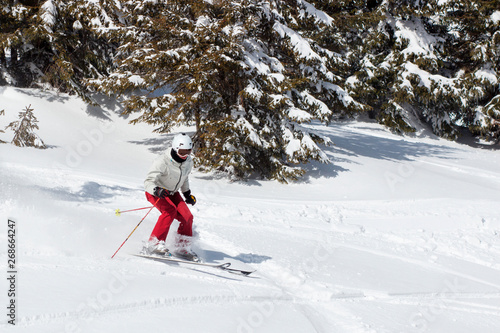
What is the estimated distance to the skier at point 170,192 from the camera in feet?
19.8

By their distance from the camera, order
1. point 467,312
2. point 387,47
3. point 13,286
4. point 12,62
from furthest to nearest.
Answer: point 387,47, point 12,62, point 467,312, point 13,286

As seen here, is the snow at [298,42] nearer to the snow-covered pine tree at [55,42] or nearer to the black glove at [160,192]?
the snow-covered pine tree at [55,42]

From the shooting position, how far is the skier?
19.8 feet

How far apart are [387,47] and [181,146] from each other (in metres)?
21.7

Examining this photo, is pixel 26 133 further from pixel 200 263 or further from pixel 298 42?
pixel 200 263

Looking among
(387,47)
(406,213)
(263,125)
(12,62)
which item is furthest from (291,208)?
(387,47)

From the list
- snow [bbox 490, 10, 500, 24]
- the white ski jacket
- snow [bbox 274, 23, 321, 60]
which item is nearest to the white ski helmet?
the white ski jacket

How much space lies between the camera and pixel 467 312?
5.99m

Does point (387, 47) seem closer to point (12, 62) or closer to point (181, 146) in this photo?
point (12, 62)

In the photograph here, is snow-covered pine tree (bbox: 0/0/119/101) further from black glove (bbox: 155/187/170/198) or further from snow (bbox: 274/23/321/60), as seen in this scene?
black glove (bbox: 155/187/170/198)

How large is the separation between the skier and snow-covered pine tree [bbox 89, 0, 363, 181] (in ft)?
17.5

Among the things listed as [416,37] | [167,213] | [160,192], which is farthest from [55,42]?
[416,37]

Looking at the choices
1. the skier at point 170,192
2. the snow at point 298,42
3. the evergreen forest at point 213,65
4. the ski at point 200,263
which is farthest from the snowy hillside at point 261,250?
the snow at point 298,42

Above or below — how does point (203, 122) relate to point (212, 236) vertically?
above
